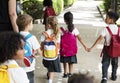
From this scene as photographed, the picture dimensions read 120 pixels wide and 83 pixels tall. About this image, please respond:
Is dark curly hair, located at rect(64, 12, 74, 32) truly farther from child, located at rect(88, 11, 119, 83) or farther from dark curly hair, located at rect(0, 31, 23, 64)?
dark curly hair, located at rect(0, 31, 23, 64)

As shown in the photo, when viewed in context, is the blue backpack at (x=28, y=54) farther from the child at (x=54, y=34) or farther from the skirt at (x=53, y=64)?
the skirt at (x=53, y=64)

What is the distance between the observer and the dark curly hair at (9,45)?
3.45 meters

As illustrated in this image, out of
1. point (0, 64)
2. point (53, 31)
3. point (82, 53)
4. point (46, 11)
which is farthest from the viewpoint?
point (46, 11)

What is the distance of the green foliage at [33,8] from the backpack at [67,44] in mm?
13052

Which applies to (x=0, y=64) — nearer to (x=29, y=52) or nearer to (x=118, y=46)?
(x=29, y=52)

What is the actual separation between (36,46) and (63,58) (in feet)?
7.44

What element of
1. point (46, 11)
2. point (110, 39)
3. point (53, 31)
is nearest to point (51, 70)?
point (53, 31)

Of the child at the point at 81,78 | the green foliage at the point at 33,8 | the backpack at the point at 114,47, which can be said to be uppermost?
the child at the point at 81,78

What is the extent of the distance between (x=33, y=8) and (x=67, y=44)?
13.4m

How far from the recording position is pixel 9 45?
3.44 meters

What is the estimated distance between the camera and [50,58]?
21.7 feet

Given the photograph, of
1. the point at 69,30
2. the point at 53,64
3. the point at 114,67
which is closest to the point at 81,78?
the point at 53,64

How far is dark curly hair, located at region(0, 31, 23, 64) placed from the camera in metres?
3.45

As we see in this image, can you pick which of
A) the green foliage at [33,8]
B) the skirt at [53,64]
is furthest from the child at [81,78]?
the green foliage at [33,8]
